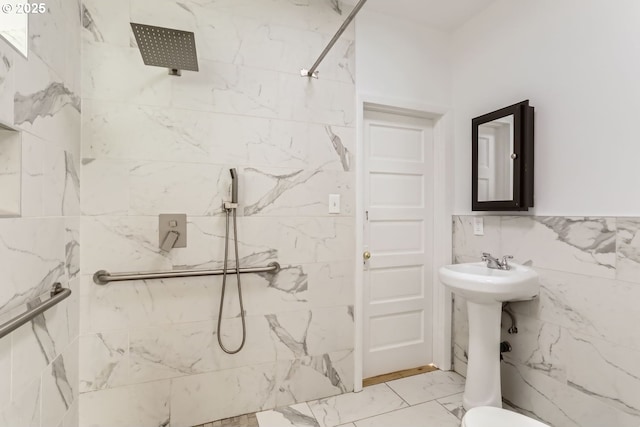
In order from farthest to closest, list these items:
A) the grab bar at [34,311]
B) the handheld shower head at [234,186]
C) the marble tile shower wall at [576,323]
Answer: the handheld shower head at [234,186]
the marble tile shower wall at [576,323]
the grab bar at [34,311]

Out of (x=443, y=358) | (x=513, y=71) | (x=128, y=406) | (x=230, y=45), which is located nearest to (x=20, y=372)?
(x=128, y=406)

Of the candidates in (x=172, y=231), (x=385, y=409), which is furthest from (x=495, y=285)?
(x=172, y=231)

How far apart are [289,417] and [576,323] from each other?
1.70 meters

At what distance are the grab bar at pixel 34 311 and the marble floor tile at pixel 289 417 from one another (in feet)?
4.09

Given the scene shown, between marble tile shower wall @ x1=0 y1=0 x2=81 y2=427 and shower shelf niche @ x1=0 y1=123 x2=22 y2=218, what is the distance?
0.06 ft

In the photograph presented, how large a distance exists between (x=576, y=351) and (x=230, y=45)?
8.54ft

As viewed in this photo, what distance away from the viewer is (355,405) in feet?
6.13

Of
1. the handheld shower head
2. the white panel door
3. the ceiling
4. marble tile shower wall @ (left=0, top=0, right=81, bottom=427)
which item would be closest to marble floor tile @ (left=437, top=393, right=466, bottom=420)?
the white panel door

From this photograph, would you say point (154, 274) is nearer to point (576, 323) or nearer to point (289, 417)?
point (289, 417)

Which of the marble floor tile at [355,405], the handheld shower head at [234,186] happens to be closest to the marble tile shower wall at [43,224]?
the handheld shower head at [234,186]

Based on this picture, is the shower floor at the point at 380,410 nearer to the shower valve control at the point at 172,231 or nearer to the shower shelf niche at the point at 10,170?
the shower valve control at the point at 172,231

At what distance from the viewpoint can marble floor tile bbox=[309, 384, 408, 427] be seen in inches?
68.7

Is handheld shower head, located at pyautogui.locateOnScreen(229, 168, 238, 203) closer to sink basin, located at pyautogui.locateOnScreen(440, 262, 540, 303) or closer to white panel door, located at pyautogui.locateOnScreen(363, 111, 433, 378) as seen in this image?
white panel door, located at pyautogui.locateOnScreen(363, 111, 433, 378)

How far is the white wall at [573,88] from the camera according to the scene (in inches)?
54.1
